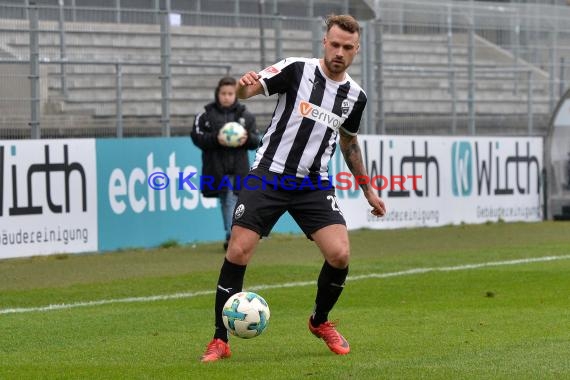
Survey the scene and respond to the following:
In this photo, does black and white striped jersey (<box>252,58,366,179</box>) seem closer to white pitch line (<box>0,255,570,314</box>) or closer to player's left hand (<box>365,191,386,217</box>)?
player's left hand (<box>365,191,386,217</box>)

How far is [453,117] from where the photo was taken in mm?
23766

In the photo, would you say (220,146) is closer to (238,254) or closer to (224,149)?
(224,149)

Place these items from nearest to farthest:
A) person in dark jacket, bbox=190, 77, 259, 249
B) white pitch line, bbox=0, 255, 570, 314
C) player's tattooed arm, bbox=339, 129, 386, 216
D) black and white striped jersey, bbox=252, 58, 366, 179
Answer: black and white striped jersey, bbox=252, 58, 366, 179 < player's tattooed arm, bbox=339, 129, 386, 216 < white pitch line, bbox=0, 255, 570, 314 < person in dark jacket, bbox=190, 77, 259, 249

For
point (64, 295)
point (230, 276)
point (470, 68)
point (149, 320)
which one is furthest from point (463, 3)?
point (230, 276)

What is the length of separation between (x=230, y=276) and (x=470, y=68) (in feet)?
55.0

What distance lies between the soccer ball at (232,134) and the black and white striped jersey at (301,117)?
7356 mm

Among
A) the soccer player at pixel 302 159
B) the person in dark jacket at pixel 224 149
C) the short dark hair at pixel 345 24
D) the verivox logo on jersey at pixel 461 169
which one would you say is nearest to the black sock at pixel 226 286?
the soccer player at pixel 302 159

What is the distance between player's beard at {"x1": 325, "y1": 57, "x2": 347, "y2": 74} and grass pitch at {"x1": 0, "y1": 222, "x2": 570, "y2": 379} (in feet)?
5.62

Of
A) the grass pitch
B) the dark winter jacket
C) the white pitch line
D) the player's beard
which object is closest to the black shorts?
the player's beard

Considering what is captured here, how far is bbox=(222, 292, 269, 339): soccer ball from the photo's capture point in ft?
25.9

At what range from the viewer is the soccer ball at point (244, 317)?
7.88 metres

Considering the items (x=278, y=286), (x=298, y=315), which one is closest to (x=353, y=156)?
(x=298, y=315)

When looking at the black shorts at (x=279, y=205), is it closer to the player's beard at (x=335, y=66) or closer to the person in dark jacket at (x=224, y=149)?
the player's beard at (x=335, y=66)

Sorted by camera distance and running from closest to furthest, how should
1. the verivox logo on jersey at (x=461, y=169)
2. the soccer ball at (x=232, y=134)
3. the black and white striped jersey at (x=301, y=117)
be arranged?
the black and white striped jersey at (x=301, y=117) < the soccer ball at (x=232, y=134) < the verivox logo on jersey at (x=461, y=169)
